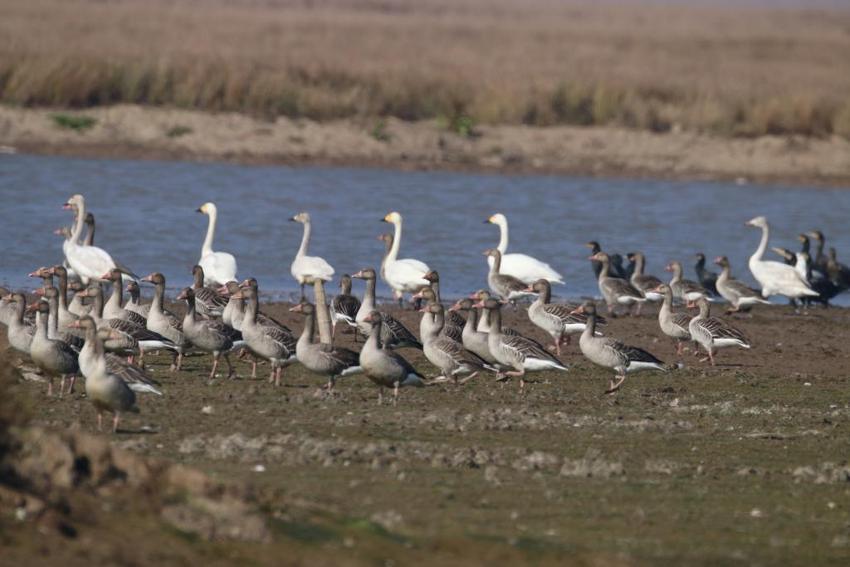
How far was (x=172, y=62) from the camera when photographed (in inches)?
1581

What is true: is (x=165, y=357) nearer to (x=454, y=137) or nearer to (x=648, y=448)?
(x=648, y=448)

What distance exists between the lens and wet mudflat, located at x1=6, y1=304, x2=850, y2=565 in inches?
359

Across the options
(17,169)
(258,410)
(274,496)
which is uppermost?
(274,496)

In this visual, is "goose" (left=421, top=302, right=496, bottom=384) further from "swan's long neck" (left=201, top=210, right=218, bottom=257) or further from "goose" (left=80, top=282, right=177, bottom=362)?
"swan's long neck" (left=201, top=210, right=218, bottom=257)

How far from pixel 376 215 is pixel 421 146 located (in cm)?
723

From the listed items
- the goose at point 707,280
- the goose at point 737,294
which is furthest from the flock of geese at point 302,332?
the goose at point 707,280

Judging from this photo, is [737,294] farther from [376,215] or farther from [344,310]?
Result: [376,215]

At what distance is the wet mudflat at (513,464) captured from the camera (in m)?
9.12

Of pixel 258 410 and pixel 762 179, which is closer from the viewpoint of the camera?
Answer: pixel 258 410

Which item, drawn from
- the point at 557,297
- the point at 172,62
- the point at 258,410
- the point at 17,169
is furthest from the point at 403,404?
the point at 172,62

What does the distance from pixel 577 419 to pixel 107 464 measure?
6030 mm

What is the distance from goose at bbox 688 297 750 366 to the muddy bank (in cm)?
1870

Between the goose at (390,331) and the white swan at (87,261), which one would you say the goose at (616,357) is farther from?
the white swan at (87,261)

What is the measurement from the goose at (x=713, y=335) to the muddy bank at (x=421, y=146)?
18701 millimetres
